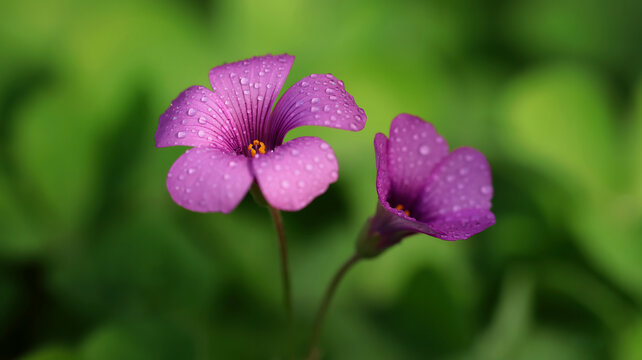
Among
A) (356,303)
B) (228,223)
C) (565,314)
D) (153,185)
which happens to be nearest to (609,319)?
(565,314)

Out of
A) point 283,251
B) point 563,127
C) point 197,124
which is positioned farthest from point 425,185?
point 563,127

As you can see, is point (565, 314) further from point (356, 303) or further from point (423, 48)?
point (423, 48)

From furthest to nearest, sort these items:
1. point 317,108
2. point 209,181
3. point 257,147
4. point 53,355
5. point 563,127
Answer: point 563,127, point 53,355, point 257,147, point 317,108, point 209,181

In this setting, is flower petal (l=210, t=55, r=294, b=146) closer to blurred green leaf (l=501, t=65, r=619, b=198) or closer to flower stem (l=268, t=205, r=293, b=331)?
flower stem (l=268, t=205, r=293, b=331)

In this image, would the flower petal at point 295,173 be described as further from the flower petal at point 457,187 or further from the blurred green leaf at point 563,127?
the blurred green leaf at point 563,127

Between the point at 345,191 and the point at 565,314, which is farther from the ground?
the point at 345,191

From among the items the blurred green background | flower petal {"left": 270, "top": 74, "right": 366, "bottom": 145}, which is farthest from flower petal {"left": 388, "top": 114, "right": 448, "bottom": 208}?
the blurred green background

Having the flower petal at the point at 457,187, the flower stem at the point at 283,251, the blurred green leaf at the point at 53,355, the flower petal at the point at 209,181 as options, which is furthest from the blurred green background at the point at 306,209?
the flower petal at the point at 209,181

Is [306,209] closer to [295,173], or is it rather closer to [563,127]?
[563,127]
